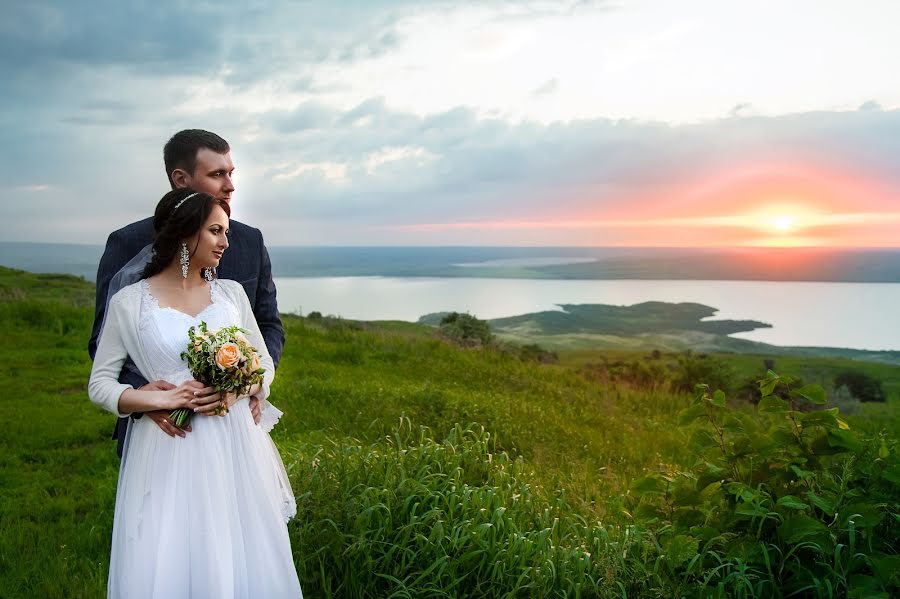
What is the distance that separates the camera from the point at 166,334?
347 cm

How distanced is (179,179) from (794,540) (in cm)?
392

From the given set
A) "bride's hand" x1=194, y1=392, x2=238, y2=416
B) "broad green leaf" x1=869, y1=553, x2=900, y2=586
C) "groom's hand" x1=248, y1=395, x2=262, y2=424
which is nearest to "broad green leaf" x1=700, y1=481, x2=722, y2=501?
"broad green leaf" x1=869, y1=553, x2=900, y2=586

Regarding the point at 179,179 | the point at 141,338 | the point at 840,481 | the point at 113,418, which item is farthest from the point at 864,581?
the point at 113,418

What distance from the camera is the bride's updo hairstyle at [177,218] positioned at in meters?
3.43

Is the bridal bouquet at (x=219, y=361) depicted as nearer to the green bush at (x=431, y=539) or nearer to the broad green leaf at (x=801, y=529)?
the green bush at (x=431, y=539)

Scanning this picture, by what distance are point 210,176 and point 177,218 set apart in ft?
2.01

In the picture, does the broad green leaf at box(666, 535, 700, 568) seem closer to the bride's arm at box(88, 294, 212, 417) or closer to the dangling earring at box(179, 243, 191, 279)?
the bride's arm at box(88, 294, 212, 417)

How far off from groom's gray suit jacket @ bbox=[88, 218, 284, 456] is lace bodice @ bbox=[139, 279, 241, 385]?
11.2 inches

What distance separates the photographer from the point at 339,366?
12750 millimetres

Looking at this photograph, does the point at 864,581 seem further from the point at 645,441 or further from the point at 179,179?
the point at 645,441

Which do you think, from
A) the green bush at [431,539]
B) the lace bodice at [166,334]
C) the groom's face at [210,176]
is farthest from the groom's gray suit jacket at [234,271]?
the green bush at [431,539]

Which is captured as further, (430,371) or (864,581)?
(430,371)

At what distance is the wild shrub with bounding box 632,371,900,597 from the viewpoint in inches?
153

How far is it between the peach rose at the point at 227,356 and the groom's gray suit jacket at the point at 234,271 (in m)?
0.71
